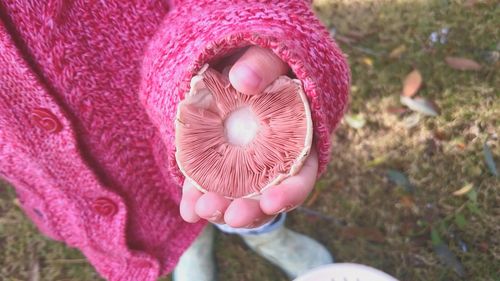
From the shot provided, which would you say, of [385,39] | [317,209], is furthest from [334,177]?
[385,39]

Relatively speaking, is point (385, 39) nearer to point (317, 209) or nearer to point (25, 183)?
point (317, 209)

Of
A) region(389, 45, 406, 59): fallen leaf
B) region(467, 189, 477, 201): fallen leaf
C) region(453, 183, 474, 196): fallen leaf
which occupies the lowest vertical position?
region(467, 189, 477, 201): fallen leaf

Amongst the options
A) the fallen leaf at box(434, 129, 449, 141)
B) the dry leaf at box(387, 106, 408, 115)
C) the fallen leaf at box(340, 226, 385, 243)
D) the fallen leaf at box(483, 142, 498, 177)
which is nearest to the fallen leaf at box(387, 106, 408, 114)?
the dry leaf at box(387, 106, 408, 115)

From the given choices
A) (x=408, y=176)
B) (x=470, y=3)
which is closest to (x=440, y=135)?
(x=408, y=176)

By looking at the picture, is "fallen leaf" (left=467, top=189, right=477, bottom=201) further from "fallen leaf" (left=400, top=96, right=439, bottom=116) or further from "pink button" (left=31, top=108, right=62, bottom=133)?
"pink button" (left=31, top=108, right=62, bottom=133)

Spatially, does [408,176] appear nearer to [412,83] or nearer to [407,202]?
[407,202]
